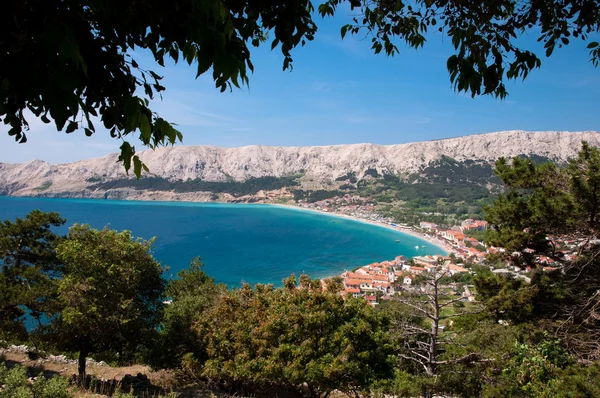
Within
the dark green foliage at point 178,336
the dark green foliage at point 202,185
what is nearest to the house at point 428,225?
the dark green foliage at point 178,336

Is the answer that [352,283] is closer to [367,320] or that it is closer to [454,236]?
[367,320]

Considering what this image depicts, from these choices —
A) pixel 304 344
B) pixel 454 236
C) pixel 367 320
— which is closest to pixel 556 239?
pixel 367 320

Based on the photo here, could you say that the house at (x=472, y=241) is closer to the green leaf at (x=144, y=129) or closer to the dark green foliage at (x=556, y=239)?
the dark green foliage at (x=556, y=239)

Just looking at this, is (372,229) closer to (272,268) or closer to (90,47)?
(272,268)

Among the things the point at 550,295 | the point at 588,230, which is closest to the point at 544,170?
the point at 588,230

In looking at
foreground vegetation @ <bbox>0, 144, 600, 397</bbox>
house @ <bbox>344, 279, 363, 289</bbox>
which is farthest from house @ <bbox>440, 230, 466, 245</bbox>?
foreground vegetation @ <bbox>0, 144, 600, 397</bbox>

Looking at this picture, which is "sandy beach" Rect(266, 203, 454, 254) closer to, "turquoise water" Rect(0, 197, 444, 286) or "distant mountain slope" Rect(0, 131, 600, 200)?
"turquoise water" Rect(0, 197, 444, 286)

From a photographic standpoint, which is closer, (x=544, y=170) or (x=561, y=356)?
(x=561, y=356)
